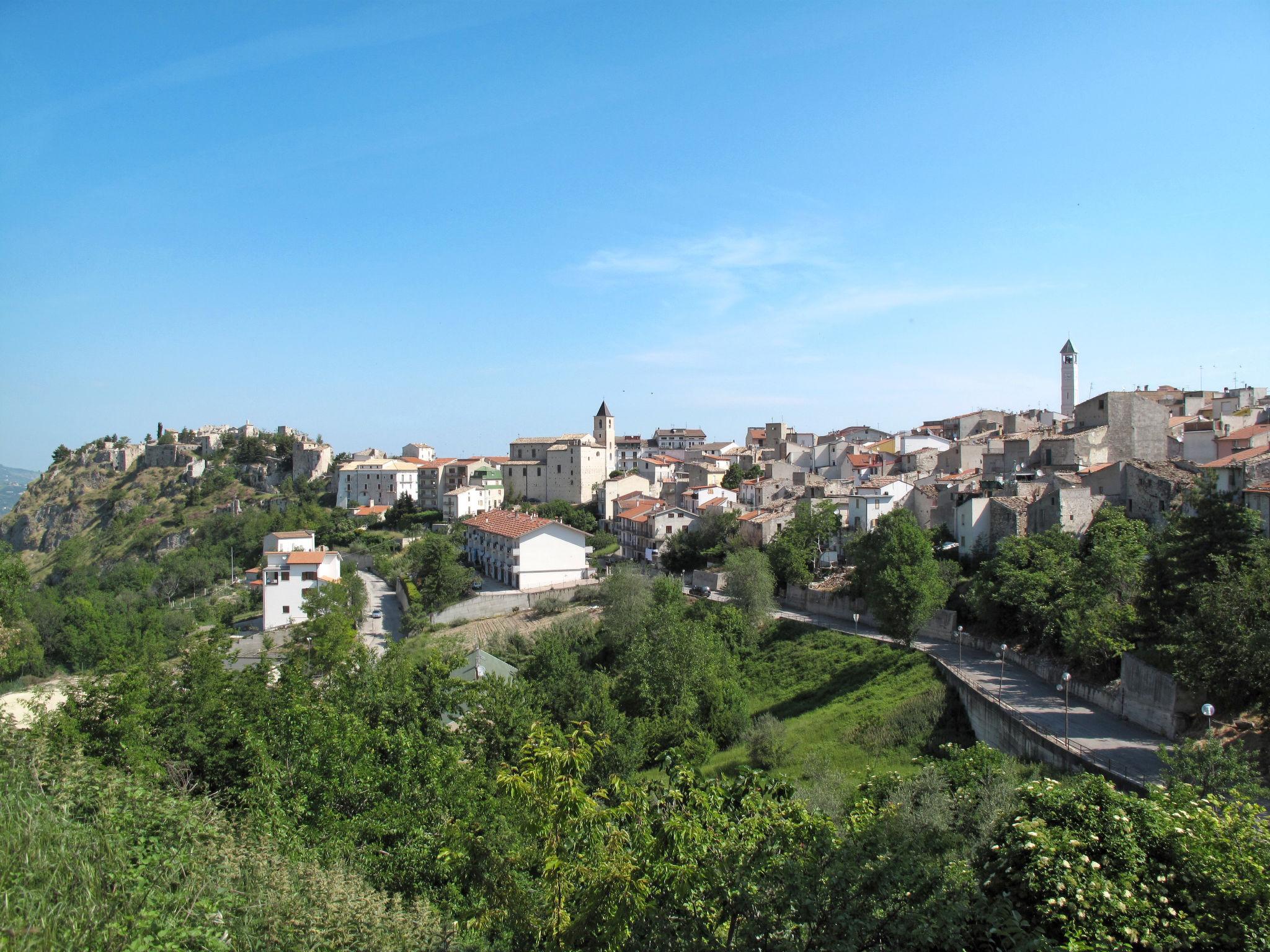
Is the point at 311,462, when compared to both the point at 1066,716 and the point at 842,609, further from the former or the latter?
the point at 1066,716

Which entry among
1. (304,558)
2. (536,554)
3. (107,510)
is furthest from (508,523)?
(107,510)

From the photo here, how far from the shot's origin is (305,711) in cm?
1523

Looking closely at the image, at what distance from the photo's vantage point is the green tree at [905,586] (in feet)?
90.7

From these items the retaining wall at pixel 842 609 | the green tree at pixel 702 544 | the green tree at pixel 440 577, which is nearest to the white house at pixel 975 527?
the retaining wall at pixel 842 609

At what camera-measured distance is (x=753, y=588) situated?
35094mm

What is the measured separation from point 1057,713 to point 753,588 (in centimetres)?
1593

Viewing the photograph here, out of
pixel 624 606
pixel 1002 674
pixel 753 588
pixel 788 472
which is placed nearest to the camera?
pixel 1002 674

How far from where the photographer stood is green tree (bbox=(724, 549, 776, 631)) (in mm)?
34781

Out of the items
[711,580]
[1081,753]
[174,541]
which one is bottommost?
[174,541]

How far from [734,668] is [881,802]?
18088mm

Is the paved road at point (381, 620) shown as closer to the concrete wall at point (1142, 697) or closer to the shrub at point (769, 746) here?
the shrub at point (769, 746)

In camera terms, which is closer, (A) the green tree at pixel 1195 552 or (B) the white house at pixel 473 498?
(A) the green tree at pixel 1195 552

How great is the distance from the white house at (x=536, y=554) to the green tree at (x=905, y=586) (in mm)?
23212

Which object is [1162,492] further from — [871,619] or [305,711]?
[305,711]
